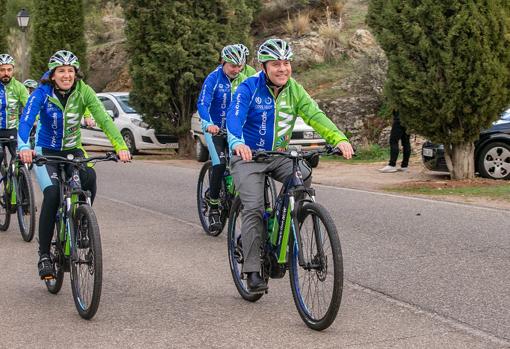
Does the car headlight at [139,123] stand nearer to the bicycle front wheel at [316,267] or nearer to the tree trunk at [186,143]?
the tree trunk at [186,143]

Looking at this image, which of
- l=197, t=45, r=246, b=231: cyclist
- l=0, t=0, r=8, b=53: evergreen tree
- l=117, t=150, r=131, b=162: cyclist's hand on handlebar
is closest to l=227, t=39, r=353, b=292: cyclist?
l=117, t=150, r=131, b=162: cyclist's hand on handlebar

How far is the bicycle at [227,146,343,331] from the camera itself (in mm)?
5770

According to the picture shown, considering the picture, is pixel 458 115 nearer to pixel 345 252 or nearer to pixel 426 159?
pixel 426 159

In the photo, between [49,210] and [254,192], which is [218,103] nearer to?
[49,210]

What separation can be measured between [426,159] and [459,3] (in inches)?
123

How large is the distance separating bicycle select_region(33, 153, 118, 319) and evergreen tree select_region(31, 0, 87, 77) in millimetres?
23930

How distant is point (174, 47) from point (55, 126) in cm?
1569

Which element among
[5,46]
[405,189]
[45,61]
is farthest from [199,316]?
[5,46]

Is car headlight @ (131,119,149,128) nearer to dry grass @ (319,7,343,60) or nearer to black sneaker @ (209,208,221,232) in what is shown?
dry grass @ (319,7,343,60)

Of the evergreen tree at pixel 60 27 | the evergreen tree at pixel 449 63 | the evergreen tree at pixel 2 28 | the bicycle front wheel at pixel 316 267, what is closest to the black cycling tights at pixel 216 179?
the bicycle front wheel at pixel 316 267

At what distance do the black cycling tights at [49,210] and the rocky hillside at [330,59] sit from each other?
51.5 ft

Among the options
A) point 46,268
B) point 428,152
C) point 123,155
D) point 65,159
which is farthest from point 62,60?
point 428,152

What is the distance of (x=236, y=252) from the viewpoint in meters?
7.16

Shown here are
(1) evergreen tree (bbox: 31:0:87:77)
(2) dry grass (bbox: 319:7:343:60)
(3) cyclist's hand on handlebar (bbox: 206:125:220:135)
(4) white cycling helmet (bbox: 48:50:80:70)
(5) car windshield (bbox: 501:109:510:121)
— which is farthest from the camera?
(1) evergreen tree (bbox: 31:0:87:77)
